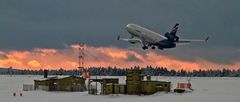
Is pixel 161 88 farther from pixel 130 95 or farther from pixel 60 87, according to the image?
pixel 60 87

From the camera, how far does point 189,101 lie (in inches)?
3693

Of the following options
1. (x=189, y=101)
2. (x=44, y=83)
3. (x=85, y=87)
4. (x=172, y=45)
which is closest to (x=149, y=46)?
(x=172, y=45)

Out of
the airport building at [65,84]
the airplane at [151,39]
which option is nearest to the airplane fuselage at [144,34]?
the airplane at [151,39]

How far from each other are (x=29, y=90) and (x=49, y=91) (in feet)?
23.4

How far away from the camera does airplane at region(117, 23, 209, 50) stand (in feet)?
468

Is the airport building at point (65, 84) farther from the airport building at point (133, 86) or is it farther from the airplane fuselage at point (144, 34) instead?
the airplane fuselage at point (144, 34)

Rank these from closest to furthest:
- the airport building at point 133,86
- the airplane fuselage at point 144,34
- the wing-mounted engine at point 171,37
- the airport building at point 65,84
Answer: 1. the airport building at point 133,86
2. the airport building at point 65,84
3. the airplane fuselage at point 144,34
4. the wing-mounted engine at point 171,37

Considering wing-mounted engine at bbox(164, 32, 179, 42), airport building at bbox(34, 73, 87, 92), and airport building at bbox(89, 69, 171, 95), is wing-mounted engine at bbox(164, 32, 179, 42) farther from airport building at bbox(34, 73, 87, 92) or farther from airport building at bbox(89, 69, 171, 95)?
airport building at bbox(89, 69, 171, 95)

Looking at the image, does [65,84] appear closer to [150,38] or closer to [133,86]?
[133,86]

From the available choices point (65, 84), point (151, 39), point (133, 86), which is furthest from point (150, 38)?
point (133, 86)

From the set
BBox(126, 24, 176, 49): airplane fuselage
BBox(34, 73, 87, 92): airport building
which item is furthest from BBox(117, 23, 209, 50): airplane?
BBox(34, 73, 87, 92): airport building

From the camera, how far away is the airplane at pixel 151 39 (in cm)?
14275

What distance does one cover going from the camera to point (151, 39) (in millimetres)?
145000

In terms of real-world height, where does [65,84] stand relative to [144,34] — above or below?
below
